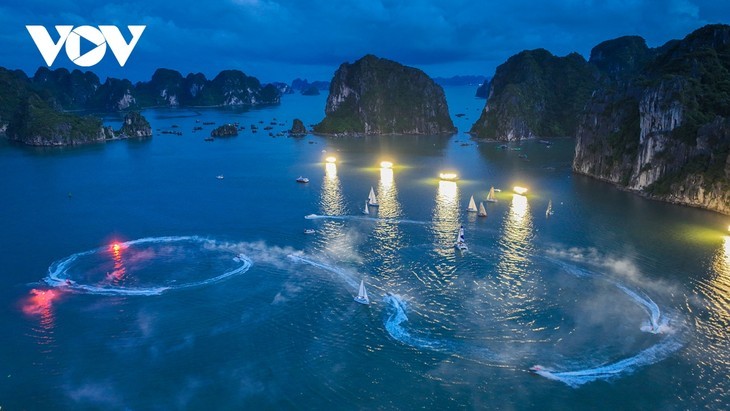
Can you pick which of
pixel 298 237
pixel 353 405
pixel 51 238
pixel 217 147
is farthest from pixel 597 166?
pixel 217 147

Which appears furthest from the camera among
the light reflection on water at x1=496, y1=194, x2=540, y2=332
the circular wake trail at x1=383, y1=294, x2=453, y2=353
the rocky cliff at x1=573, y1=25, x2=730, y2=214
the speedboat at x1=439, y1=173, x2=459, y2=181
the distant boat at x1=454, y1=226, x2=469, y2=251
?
the speedboat at x1=439, y1=173, x2=459, y2=181

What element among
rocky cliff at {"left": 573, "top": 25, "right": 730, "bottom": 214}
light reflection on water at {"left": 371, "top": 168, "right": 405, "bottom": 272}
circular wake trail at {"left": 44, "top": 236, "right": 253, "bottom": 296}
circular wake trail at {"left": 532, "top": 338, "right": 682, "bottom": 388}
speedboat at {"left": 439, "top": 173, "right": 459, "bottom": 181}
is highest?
rocky cliff at {"left": 573, "top": 25, "right": 730, "bottom": 214}

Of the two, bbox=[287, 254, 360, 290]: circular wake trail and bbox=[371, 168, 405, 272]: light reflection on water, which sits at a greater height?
bbox=[371, 168, 405, 272]: light reflection on water

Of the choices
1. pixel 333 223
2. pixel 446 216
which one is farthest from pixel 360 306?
pixel 446 216

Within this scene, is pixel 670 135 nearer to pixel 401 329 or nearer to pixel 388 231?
pixel 388 231

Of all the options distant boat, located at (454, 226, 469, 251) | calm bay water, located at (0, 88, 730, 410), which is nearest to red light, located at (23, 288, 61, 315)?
calm bay water, located at (0, 88, 730, 410)

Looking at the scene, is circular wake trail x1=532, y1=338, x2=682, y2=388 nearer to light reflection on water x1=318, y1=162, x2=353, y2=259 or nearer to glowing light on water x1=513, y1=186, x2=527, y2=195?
light reflection on water x1=318, y1=162, x2=353, y2=259

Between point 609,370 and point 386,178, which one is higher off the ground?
point 386,178
